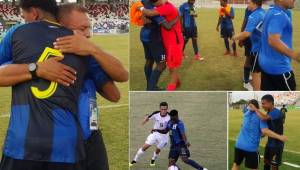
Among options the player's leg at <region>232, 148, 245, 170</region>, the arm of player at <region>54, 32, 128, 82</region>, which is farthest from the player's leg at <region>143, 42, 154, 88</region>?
the arm of player at <region>54, 32, 128, 82</region>

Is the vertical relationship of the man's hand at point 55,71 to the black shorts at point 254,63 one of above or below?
above

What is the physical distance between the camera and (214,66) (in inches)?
199

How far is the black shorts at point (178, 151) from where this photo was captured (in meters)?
4.07

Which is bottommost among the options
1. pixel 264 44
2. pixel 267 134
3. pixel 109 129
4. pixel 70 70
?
pixel 109 129

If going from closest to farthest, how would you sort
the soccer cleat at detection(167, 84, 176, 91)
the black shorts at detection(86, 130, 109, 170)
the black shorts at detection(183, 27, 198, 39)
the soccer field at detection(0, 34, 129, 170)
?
the black shorts at detection(86, 130, 109, 170) → the soccer cleat at detection(167, 84, 176, 91) → the soccer field at detection(0, 34, 129, 170) → the black shorts at detection(183, 27, 198, 39)

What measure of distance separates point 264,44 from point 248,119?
2.09 feet

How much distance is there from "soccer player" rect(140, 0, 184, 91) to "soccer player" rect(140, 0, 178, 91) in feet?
0.15

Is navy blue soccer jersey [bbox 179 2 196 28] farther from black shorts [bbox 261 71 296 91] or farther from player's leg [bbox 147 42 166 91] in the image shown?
black shorts [bbox 261 71 296 91]

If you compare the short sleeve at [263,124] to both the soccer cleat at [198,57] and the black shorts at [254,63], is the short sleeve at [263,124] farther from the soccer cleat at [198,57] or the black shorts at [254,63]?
the soccer cleat at [198,57]

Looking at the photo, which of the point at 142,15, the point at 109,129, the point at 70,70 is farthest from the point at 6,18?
the point at 70,70

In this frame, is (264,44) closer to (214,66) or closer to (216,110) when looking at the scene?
(216,110)

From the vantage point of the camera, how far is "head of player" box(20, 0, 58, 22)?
1989 millimetres

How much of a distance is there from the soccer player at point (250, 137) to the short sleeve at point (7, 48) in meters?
2.42

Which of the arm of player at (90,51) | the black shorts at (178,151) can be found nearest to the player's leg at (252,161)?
the black shorts at (178,151)
